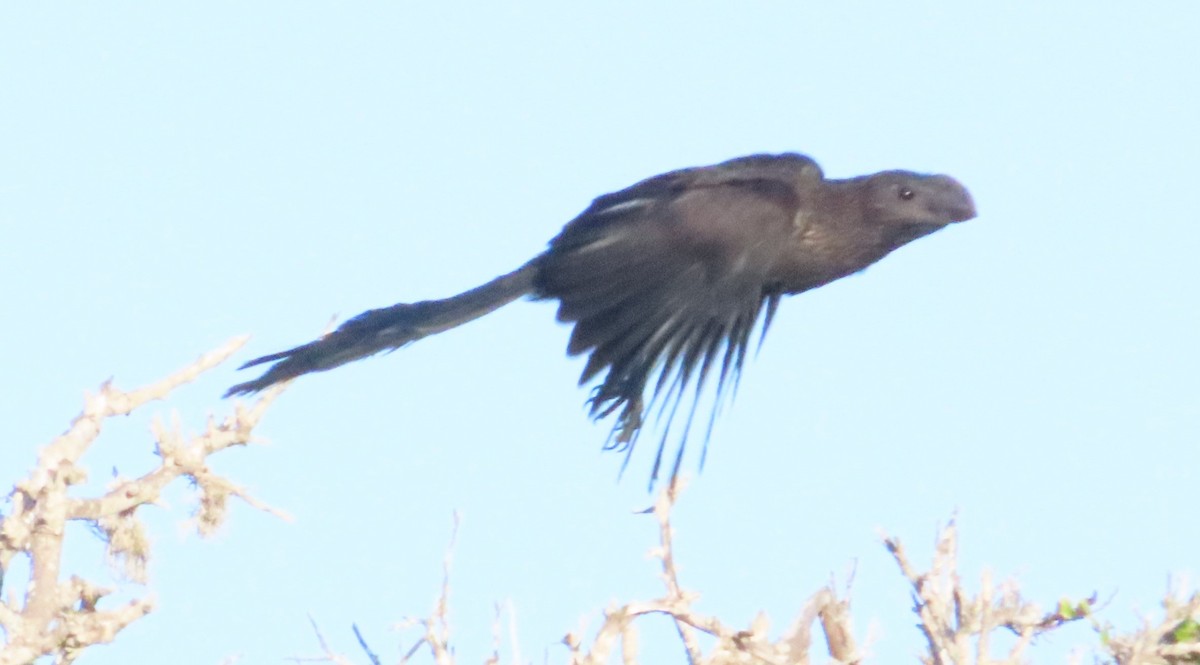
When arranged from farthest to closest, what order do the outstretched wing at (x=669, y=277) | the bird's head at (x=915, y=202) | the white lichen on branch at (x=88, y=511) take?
the bird's head at (x=915, y=202) < the outstretched wing at (x=669, y=277) < the white lichen on branch at (x=88, y=511)

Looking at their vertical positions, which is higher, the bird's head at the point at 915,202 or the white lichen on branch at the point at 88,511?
the bird's head at the point at 915,202

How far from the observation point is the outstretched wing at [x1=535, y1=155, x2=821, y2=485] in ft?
16.7

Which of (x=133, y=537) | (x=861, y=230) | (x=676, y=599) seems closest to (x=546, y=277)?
(x=861, y=230)

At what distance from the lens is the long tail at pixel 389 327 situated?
5.25 m

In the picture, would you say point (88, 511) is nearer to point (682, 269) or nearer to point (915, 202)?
point (682, 269)

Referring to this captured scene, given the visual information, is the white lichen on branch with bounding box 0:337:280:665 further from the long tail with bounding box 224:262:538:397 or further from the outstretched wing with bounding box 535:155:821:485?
the outstretched wing with bounding box 535:155:821:485

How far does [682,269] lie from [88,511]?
1.97 metres

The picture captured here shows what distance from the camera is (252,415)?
4902 millimetres

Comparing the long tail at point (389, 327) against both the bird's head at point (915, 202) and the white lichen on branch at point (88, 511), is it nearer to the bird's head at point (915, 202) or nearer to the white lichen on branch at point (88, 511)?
the white lichen on branch at point (88, 511)

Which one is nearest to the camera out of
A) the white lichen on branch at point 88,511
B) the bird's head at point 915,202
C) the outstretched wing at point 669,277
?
the white lichen on branch at point 88,511

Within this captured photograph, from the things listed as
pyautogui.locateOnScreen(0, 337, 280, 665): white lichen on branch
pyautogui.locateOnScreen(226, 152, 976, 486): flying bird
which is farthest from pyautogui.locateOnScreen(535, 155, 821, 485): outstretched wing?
pyautogui.locateOnScreen(0, 337, 280, 665): white lichen on branch

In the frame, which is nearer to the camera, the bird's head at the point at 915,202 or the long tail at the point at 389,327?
the long tail at the point at 389,327

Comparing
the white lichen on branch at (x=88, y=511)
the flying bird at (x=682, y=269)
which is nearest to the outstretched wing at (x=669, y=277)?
the flying bird at (x=682, y=269)

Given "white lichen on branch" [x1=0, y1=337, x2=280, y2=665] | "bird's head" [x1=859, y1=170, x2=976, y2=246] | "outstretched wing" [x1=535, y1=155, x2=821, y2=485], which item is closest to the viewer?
"white lichen on branch" [x1=0, y1=337, x2=280, y2=665]
